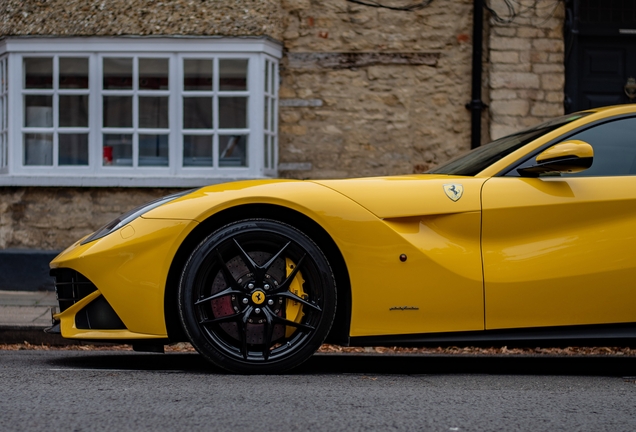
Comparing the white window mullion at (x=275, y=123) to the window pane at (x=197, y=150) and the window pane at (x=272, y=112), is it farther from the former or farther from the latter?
the window pane at (x=197, y=150)

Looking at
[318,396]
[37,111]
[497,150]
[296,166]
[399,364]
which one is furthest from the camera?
[296,166]

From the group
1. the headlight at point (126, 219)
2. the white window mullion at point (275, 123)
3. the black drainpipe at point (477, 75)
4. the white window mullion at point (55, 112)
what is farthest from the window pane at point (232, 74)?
the headlight at point (126, 219)

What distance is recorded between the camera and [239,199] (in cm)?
441

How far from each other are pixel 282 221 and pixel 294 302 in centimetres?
41

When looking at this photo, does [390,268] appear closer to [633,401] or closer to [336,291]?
[336,291]

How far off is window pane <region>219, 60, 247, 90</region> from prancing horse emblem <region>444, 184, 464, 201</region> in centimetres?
566

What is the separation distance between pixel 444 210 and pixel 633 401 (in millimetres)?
1237

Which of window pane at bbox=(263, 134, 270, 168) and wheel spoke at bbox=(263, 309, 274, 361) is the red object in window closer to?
window pane at bbox=(263, 134, 270, 168)

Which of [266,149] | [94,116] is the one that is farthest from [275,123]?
[94,116]

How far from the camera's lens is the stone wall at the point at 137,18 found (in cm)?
958

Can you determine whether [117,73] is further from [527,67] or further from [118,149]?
[527,67]

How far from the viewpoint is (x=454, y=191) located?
447 centimetres

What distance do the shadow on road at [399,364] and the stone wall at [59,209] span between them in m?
4.09

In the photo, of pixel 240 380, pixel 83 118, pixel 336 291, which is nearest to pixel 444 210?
pixel 336 291
